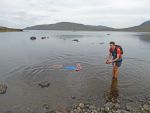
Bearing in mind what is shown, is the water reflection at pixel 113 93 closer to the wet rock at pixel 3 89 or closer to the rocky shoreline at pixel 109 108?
the rocky shoreline at pixel 109 108

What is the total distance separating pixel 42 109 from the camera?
11852mm

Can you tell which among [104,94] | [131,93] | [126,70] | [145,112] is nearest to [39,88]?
[104,94]

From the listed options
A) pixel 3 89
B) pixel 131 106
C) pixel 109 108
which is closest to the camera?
pixel 109 108

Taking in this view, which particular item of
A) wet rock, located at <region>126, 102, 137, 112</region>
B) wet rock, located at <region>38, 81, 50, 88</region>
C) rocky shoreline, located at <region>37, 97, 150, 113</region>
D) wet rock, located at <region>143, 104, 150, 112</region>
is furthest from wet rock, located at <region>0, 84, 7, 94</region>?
wet rock, located at <region>143, 104, 150, 112</region>

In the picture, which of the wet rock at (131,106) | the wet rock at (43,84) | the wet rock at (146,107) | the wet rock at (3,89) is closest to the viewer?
the wet rock at (146,107)

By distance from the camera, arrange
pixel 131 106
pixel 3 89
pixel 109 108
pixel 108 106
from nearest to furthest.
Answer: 1. pixel 109 108
2. pixel 108 106
3. pixel 131 106
4. pixel 3 89

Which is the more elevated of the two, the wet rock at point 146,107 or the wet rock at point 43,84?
the wet rock at point 146,107

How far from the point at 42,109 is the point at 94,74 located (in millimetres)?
8847

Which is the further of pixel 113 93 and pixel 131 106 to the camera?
pixel 113 93

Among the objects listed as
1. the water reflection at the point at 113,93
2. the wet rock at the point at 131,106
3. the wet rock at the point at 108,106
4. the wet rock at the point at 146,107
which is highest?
the wet rock at the point at 146,107

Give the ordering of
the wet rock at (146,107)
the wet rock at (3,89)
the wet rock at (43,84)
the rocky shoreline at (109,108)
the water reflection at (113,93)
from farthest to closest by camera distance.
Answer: the wet rock at (43,84)
the wet rock at (3,89)
the water reflection at (113,93)
the wet rock at (146,107)
the rocky shoreline at (109,108)

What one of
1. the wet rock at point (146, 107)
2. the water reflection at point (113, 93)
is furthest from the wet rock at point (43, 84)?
the wet rock at point (146, 107)

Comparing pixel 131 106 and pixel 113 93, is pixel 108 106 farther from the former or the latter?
pixel 113 93

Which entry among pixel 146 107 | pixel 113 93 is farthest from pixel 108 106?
pixel 113 93
